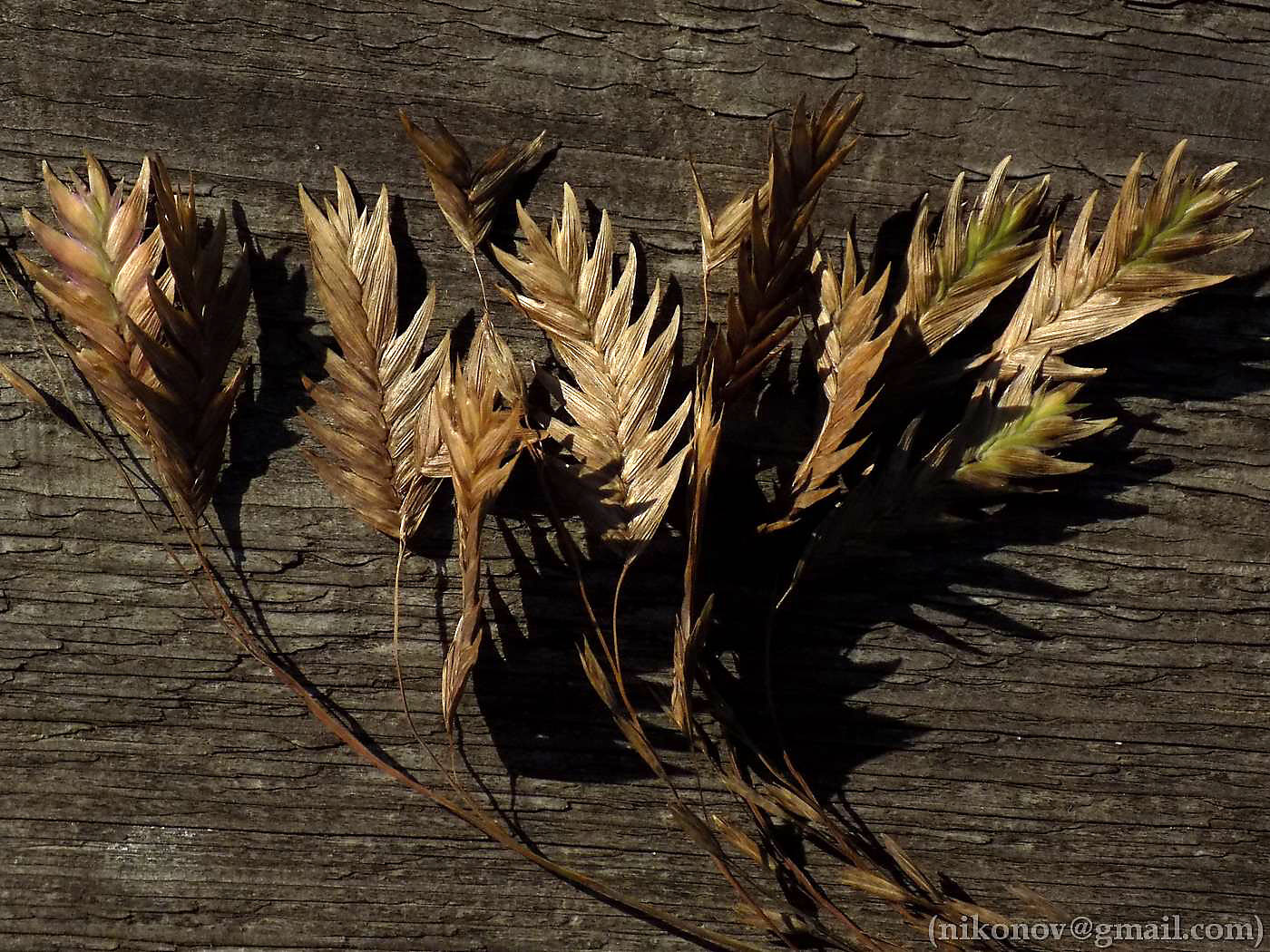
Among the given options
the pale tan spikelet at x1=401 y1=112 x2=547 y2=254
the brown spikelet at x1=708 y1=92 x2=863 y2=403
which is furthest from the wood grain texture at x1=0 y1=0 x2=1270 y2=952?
the brown spikelet at x1=708 y1=92 x2=863 y2=403

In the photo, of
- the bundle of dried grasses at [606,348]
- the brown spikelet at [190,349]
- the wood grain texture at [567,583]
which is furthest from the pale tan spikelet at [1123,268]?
the brown spikelet at [190,349]

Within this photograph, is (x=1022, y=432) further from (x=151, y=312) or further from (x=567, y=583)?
(x=151, y=312)

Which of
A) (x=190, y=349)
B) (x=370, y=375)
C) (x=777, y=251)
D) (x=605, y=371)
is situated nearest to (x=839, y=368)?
(x=777, y=251)

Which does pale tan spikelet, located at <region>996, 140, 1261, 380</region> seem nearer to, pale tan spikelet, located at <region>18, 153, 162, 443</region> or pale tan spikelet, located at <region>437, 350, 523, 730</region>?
pale tan spikelet, located at <region>437, 350, 523, 730</region>

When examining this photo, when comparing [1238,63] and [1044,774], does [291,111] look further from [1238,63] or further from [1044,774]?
[1044,774]

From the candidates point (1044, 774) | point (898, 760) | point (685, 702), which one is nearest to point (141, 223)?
point (685, 702)

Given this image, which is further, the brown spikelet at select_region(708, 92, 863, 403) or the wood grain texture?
the wood grain texture
